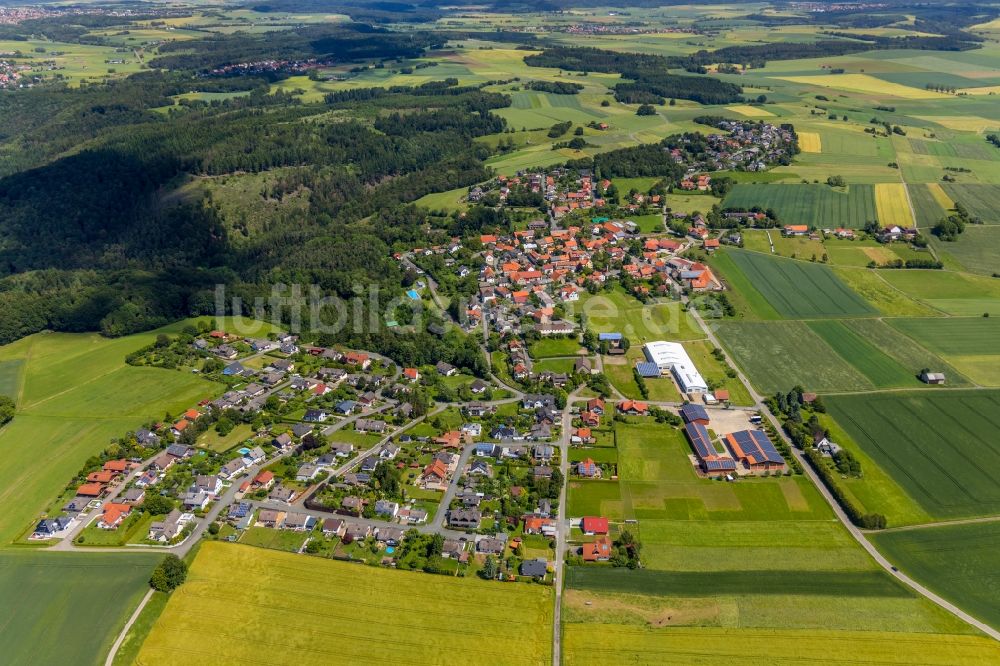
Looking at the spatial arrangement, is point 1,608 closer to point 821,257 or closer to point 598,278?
point 598,278

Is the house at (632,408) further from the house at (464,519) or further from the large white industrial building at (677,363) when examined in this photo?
the house at (464,519)

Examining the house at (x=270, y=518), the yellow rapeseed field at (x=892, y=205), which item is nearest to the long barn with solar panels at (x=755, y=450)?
the house at (x=270, y=518)

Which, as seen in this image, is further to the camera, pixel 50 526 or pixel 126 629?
pixel 50 526

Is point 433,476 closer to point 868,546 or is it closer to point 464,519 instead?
point 464,519

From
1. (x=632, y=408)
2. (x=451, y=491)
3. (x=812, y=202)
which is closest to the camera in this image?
(x=451, y=491)

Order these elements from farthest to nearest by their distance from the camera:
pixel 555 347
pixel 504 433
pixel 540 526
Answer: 1. pixel 555 347
2. pixel 504 433
3. pixel 540 526

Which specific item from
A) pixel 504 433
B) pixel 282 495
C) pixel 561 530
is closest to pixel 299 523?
pixel 282 495

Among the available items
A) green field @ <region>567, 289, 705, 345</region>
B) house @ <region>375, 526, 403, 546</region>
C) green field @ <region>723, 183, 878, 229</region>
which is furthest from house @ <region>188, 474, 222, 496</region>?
green field @ <region>723, 183, 878, 229</region>
